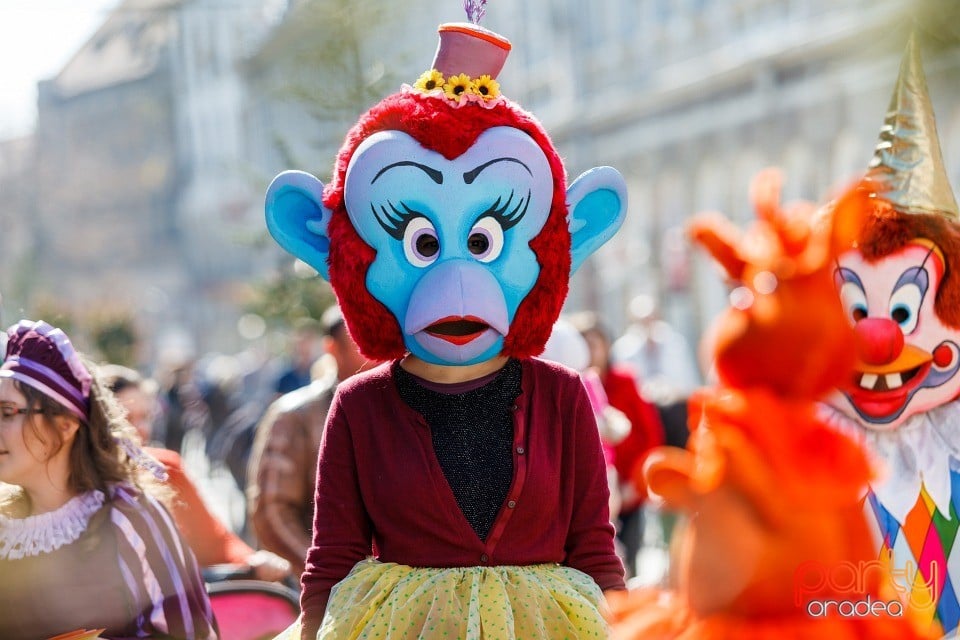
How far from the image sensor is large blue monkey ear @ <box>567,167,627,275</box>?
142 inches

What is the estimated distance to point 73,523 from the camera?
12.7ft

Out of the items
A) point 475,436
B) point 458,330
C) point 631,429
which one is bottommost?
point 631,429

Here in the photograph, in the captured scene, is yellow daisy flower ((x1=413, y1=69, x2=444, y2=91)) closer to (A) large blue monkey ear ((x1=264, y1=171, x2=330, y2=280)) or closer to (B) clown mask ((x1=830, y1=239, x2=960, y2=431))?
(A) large blue monkey ear ((x1=264, y1=171, x2=330, y2=280))

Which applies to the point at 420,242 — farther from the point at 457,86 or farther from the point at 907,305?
the point at 907,305

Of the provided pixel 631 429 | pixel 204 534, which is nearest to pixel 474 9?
pixel 204 534

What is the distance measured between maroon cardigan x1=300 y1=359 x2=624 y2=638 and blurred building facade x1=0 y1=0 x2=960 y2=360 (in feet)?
10.5

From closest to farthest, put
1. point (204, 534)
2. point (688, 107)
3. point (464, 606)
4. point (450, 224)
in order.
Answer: point (464, 606) < point (450, 224) < point (204, 534) < point (688, 107)

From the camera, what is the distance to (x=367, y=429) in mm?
3379

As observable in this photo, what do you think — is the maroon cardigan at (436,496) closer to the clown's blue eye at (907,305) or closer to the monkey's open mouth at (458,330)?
the monkey's open mouth at (458,330)

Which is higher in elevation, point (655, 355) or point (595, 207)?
point (595, 207)

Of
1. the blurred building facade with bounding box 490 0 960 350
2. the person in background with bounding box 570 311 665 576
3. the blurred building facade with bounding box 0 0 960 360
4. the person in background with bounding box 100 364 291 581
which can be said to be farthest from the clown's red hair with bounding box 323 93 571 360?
the blurred building facade with bounding box 490 0 960 350

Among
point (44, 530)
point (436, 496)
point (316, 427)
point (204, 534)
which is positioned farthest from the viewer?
A: point (316, 427)

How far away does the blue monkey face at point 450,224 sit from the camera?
3328 mm

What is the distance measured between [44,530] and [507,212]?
61.6 inches
